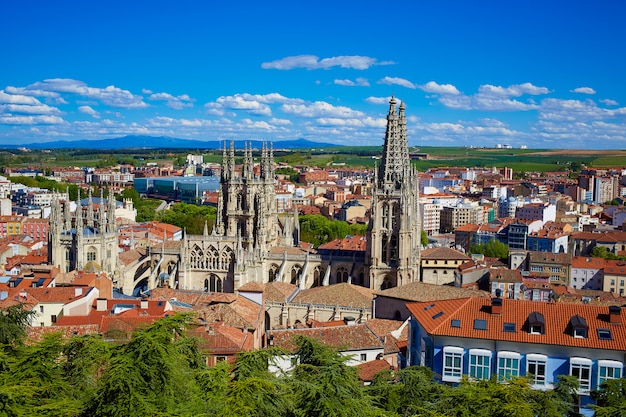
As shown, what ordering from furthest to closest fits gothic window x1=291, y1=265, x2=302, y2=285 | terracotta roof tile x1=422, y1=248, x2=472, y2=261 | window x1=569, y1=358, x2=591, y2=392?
terracotta roof tile x1=422, y1=248, x2=472, y2=261 < gothic window x1=291, y1=265, x2=302, y2=285 < window x1=569, y1=358, x2=591, y2=392

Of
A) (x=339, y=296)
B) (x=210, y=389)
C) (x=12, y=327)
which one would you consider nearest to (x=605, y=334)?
(x=210, y=389)

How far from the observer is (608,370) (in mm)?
32188

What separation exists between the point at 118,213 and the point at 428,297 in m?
95.5

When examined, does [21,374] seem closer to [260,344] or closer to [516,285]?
[260,344]

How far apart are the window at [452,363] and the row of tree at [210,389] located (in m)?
4.21

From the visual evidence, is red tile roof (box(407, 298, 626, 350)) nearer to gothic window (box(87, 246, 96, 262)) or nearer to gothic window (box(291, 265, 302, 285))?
gothic window (box(291, 265, 302, 285))

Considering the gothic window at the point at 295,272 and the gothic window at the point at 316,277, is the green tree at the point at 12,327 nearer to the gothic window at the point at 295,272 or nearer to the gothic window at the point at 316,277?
the gothic window at the point at 295,272

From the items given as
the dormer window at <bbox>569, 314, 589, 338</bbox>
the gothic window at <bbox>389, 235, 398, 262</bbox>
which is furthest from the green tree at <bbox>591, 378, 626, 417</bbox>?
the gothic window at <bbox>389, 235, 398, 262</bbox>

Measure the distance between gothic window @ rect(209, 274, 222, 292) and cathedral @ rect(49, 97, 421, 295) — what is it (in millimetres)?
98

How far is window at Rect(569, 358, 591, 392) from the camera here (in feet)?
106

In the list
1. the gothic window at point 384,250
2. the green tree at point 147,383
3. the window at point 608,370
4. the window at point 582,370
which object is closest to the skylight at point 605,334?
the window at point 608,370

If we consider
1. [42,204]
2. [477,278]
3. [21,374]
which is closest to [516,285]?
[477,278]

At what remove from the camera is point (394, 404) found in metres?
28.5

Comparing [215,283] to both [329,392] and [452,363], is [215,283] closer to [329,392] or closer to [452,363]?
[452,363]
